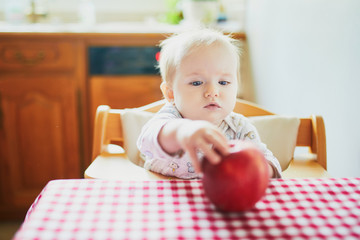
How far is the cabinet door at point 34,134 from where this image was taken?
192 centimetres

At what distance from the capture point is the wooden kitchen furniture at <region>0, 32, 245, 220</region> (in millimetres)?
1871

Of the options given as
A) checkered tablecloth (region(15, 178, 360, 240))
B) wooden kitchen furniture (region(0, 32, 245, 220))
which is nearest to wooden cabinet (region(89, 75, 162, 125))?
wooden kitchen furniture (region(0, 32, 245, 220))

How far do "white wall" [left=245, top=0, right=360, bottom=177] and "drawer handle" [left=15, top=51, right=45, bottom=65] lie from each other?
3.68ft

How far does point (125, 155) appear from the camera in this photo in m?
0.97

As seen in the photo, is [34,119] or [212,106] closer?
[212,106]

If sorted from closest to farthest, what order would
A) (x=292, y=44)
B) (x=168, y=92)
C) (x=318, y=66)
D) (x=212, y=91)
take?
(x=212, y=91), (x=168, y=92), (x=318, y=66), (x=292, y=44)

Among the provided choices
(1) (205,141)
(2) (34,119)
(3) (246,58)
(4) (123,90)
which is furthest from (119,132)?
(3) (246,58)

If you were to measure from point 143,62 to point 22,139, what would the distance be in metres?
0.78

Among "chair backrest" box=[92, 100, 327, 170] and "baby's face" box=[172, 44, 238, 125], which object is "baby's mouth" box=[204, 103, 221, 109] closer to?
"baby's face" box=[172, 44, 238, 125]

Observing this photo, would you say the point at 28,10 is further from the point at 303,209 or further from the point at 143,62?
the point at 303,209

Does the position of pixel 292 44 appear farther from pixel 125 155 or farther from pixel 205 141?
pixel 205 141

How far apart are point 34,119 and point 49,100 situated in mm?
134

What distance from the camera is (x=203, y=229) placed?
455 millimetres

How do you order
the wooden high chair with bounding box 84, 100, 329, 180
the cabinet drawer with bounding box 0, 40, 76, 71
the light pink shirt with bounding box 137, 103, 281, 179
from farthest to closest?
the cabinet drawer with bounding box 0, 40, 76, 71, the wooden high chair with bounding box 84, 100, 329, 180, the light pink shirt with bounding box 137, 103, 281, 179
